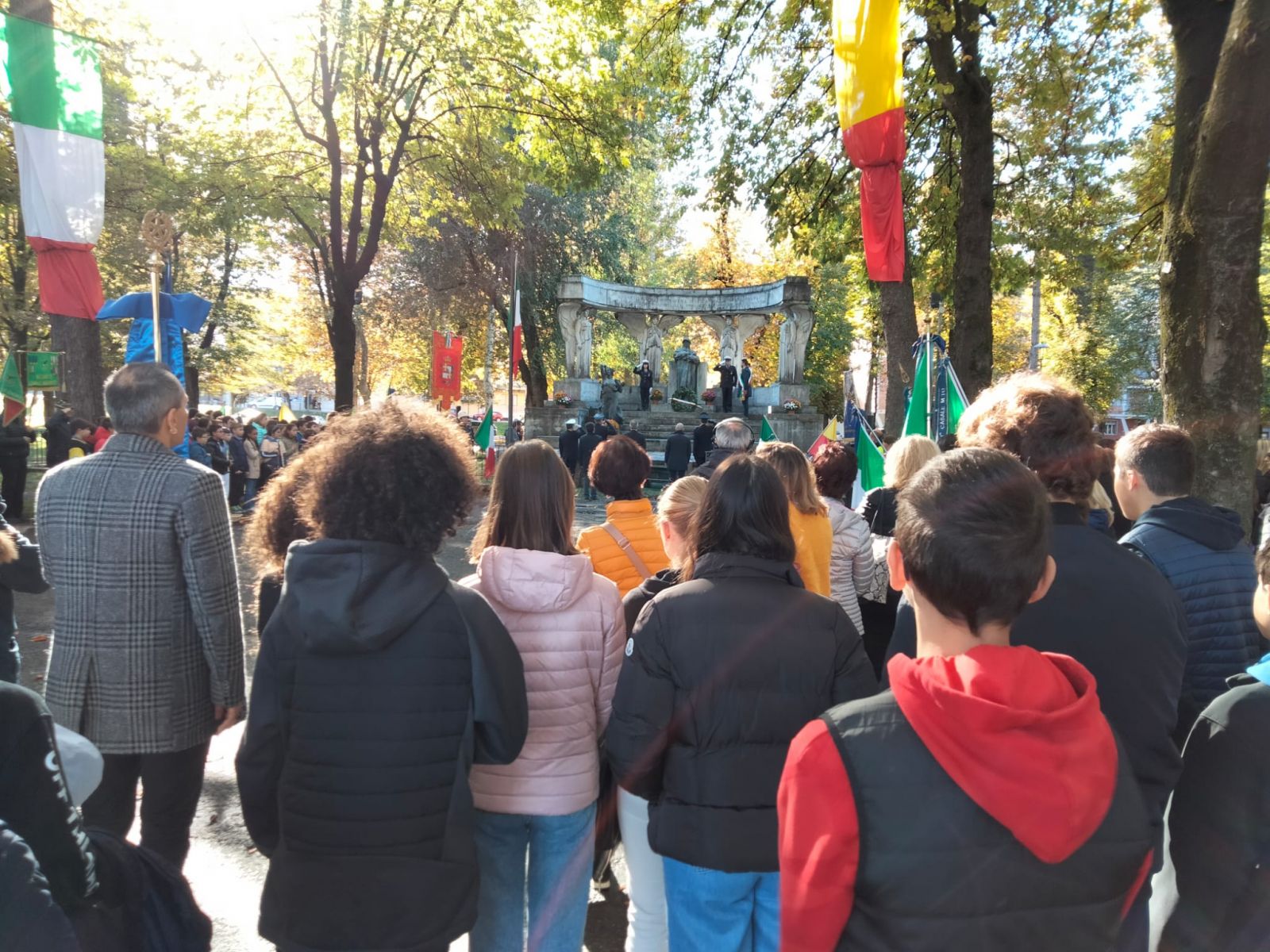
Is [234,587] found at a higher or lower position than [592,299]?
lower

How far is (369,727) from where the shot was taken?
180cm

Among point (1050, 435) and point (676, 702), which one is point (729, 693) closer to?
point (676, 702)

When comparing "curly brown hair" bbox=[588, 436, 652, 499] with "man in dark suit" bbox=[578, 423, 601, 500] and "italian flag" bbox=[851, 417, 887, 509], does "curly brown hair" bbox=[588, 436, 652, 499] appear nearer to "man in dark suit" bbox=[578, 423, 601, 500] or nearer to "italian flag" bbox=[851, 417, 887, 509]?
"italian flag" bbox=[851, 417, 887, 509]

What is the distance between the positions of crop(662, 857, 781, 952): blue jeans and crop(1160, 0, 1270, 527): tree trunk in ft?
14.7

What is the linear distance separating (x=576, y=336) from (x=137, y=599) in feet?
72.4

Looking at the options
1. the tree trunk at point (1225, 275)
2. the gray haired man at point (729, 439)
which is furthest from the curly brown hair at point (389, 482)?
the tree trunk at point (1225, 275)

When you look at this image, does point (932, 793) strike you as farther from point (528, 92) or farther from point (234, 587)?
point (528, 92)

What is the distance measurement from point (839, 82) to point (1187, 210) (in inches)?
103

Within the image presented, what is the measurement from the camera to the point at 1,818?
1262 mm

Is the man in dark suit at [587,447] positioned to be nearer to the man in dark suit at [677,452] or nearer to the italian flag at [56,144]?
the man in dark suit at [677,452]

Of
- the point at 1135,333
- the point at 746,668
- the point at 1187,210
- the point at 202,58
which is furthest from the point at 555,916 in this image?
the point at 1135,333

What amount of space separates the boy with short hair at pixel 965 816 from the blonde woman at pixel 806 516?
197 centimetres

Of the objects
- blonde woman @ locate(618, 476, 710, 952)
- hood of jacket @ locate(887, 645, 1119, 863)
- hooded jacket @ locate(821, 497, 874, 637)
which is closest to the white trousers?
blonde woman @ locate(618, 476, 710, 952)

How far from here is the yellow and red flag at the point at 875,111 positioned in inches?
232
